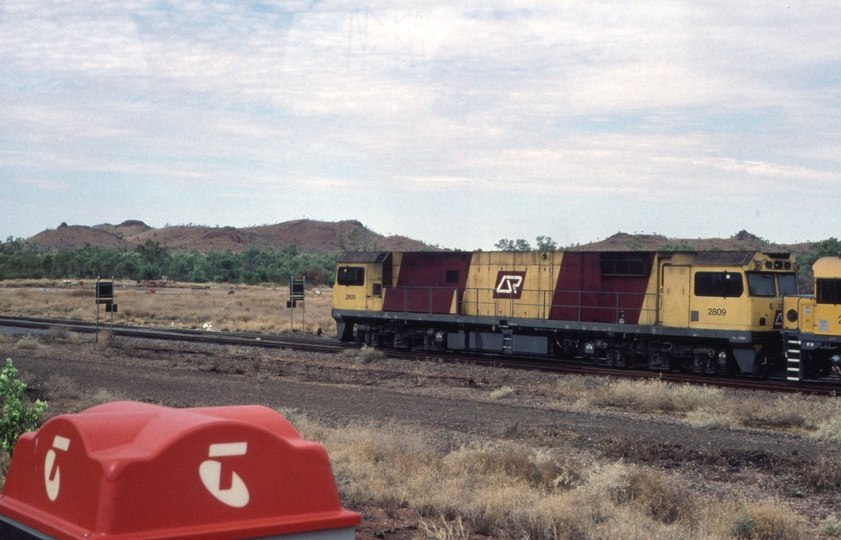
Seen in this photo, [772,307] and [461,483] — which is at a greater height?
[772,307]

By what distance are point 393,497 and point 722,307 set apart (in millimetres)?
16901

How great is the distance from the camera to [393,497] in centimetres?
905

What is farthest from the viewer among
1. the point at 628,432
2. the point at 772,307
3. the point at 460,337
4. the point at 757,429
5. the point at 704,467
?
Result: the point at 460,337

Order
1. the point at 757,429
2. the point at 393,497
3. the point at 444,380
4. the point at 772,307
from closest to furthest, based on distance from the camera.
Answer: the point at 393,497, the point at 757,429, the point at 444,380, the point at 772,307

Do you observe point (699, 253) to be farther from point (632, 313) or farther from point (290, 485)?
point (290, 485)

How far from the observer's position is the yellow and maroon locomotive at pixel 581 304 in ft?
77.5

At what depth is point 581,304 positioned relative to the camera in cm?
2638

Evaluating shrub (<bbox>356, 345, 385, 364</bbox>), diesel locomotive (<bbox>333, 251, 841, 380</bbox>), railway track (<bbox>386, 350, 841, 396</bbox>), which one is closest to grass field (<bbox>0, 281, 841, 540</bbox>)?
railway track (<bbox>386, 350, 841, 396</bbox>)

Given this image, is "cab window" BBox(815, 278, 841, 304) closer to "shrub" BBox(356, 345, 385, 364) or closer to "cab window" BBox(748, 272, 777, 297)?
"cab window" BBox(748, 272, 777, 297)

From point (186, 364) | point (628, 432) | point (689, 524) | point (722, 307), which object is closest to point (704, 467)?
point (628, 432)

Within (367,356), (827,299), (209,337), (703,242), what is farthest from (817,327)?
(703,242)

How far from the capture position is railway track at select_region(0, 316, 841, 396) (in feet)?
69.1

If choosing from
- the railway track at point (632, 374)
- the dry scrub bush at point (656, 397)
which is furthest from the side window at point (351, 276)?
the dry scrub bush at point (656, 397)

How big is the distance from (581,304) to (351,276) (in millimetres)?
9648
